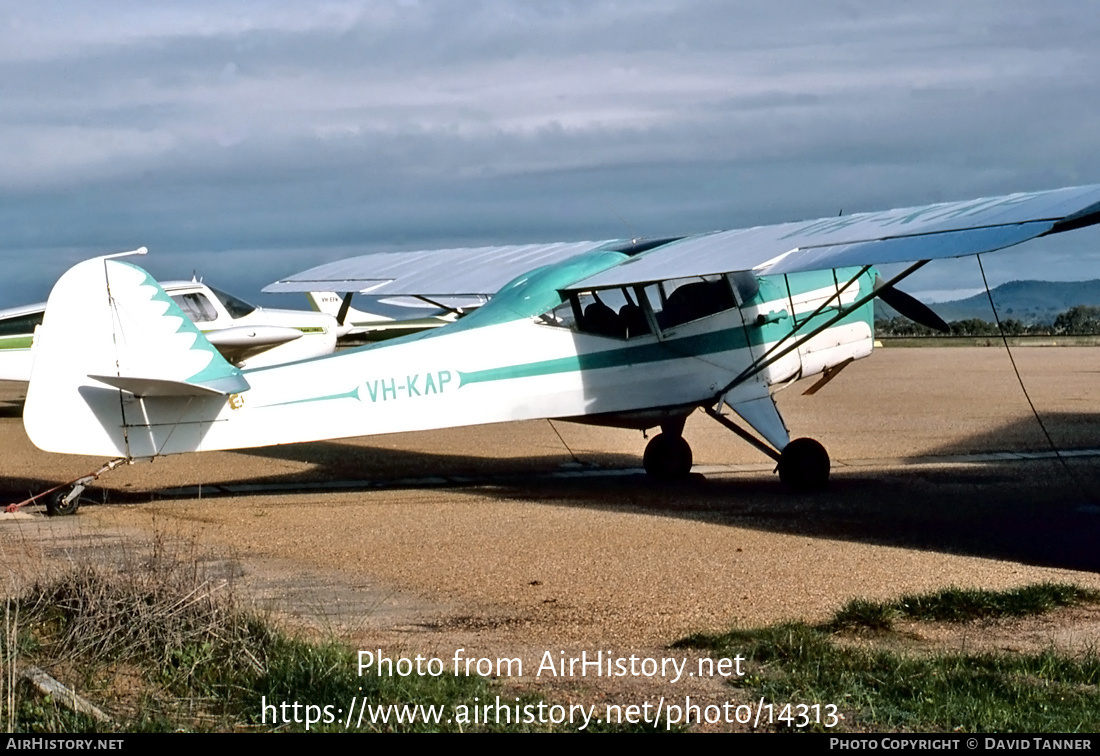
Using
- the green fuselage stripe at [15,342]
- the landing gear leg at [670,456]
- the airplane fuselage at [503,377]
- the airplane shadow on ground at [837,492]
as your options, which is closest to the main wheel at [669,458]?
the landing gear leg at [670,456]

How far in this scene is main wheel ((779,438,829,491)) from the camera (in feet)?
39.9

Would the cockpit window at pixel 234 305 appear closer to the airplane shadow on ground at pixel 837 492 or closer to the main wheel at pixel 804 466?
the airplane shadow on ground at pixel 837 492

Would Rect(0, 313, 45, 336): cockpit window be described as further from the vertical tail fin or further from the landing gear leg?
the landing gear leg

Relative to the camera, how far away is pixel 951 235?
8.74 m

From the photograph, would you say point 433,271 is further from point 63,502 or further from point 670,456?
point 63,502

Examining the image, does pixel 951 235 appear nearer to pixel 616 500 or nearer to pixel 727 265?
pixel 727 265

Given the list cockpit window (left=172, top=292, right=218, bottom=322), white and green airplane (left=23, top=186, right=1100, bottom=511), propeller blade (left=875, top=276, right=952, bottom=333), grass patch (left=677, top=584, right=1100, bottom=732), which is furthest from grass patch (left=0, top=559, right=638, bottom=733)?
cockpit window (left=172, top=292, right=218, bottom=322)

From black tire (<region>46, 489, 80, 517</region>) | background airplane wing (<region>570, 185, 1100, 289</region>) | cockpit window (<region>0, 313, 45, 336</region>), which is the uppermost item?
cockpit window (<region>0, 313, 45, 336</region>)

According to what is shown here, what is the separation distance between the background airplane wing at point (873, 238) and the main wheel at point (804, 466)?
6.79ft

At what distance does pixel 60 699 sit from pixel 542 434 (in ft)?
46.3

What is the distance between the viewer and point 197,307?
20312 millimetres

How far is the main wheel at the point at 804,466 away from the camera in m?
12.2

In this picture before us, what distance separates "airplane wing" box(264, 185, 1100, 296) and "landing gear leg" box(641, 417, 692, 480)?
2034mm

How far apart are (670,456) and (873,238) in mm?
4577
